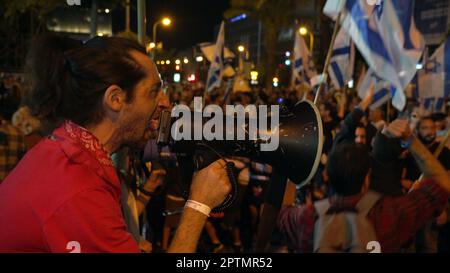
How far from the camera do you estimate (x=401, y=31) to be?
6.02 meters

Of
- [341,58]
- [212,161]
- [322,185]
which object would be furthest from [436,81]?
[212,161]

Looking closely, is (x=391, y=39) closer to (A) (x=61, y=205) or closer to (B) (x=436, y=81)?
(B) (x=436, y=81)

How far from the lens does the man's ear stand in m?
1.88

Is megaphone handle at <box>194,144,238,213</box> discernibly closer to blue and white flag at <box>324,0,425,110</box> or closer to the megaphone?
the megaphone

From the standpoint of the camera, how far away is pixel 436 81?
8.27 m

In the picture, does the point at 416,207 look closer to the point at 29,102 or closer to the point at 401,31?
the point at 29,102

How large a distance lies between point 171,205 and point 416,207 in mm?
4336

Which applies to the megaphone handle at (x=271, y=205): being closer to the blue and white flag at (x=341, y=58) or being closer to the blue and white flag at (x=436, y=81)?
the blue and white flag at (x=436, y=81)

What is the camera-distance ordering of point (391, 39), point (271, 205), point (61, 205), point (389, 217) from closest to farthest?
1. point (61, 205)
2. point (271, 205)
3. point (389, 217)
4. point (391, 39)

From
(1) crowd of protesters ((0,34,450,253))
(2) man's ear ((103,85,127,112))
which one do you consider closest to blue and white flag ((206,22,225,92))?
(1) crowd of protesters ((0,34,450,253))

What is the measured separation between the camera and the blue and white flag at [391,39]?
599cm

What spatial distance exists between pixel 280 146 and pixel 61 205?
3.04ft

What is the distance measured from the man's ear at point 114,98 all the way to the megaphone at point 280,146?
187mm
